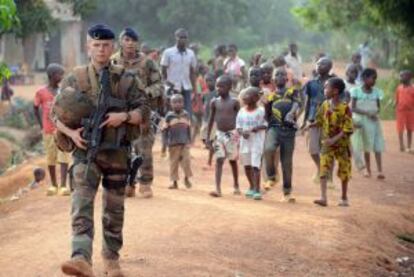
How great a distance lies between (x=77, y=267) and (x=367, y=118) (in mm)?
8487

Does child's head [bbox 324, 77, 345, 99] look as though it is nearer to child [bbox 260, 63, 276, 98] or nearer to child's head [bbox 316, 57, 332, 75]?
child's head [bbox 316, 57, 332, 75]

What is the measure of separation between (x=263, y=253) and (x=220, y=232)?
0.61 metres

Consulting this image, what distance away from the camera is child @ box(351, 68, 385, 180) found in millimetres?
13500

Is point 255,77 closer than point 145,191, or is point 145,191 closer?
point 145,191

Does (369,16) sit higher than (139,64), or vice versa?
(369,16)

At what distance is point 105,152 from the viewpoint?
21.5ft

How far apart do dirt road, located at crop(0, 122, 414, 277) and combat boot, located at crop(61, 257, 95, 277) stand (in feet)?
2.57

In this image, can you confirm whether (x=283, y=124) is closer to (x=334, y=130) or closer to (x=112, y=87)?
(x=334, y=130)

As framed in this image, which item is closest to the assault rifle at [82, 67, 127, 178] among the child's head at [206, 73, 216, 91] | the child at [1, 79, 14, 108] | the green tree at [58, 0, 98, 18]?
the child's head at [206, 73, 216, 91]

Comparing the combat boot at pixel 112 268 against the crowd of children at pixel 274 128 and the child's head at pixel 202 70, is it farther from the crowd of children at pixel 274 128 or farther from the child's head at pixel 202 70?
the child's head at pixel 202 70

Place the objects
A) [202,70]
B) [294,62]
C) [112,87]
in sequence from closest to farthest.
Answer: [112,87]
[294,62]
[202,70]

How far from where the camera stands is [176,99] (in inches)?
455

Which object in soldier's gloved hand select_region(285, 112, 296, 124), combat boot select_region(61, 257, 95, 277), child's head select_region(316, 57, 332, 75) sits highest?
child's head select_region(316, 57, 332, 75)

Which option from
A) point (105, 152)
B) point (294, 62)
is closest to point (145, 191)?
point (105, 152)
